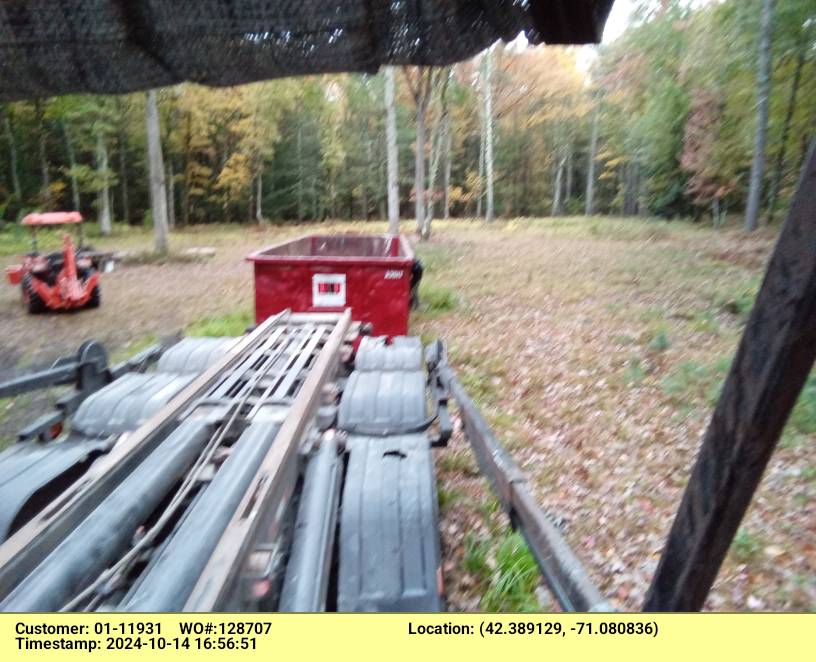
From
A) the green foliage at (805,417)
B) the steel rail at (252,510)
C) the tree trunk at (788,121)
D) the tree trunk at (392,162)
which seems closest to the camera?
the steel rail at (252,510)

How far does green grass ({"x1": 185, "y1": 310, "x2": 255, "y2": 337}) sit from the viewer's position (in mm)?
8617

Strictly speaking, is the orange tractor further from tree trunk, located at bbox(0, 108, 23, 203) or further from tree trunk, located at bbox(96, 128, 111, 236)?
tree trunk, located at bbox(0, 108, 23, 203)

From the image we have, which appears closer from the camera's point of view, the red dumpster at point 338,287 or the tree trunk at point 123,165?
the red dumpster at point 338,287

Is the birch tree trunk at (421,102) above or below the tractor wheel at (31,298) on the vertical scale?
above

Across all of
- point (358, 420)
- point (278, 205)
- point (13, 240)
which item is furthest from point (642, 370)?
point (278, 205)

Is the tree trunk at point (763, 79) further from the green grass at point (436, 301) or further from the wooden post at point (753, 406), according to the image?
the wooden post at point (753, 406)

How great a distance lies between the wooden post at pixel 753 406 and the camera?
4.58 feet

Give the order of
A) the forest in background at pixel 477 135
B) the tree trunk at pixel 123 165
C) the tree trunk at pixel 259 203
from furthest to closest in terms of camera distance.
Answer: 1. the tree trunk at pixel 259 203
2. the tree trunk at pixel 123 165
3. the forest in background at pixel 477 135

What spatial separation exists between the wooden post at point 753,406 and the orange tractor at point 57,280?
11097mm

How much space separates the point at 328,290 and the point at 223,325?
292 centimetres

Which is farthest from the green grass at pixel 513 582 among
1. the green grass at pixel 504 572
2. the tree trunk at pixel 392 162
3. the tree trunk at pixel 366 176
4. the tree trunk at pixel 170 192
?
the tree trunk at pixel 366 176

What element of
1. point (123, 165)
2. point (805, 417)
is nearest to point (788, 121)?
point (805, 417)

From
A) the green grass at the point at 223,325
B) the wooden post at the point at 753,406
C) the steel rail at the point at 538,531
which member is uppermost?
the wooden post at the point at 753,406

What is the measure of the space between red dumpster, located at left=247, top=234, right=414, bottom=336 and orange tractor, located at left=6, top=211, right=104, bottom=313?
5640 mm
